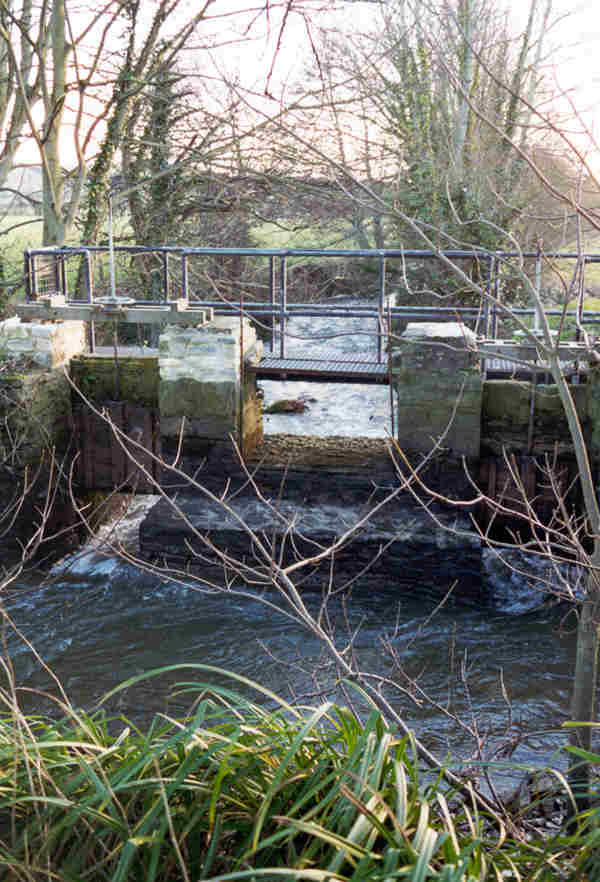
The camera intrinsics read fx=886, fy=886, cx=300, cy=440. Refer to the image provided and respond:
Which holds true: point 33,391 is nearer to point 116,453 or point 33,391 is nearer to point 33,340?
point 33,340

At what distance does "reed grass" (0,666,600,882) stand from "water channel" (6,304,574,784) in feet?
8.53

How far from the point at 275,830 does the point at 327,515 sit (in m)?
5.42

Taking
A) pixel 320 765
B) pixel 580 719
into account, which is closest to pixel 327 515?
pixel 580 719

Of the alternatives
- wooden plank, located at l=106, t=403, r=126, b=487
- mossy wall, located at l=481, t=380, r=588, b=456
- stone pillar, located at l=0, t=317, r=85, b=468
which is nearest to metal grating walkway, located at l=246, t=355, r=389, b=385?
mossy wall, located at l=481, t=380, r=588, b=456

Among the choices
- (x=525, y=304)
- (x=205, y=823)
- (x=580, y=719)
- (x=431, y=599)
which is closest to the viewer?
(x=205, y=823)

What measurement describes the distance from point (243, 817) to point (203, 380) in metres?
5.88

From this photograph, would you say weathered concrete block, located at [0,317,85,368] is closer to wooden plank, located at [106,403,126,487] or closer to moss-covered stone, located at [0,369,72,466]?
moss-covered stone, located at [0,369,72,466]

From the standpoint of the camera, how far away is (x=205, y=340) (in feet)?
26.9

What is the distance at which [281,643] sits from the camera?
261 inches

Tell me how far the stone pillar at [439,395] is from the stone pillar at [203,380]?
1.52 m

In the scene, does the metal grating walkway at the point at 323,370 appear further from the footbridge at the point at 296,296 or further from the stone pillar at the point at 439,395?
the stone pillar at the point at 439,395

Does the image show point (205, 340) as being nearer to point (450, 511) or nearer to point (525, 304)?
point (450, 511)

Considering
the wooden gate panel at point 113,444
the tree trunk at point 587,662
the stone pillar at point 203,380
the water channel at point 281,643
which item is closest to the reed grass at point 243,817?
the tree trunk at point 587,662

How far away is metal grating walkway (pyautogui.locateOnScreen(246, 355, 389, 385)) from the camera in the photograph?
8422 mm
